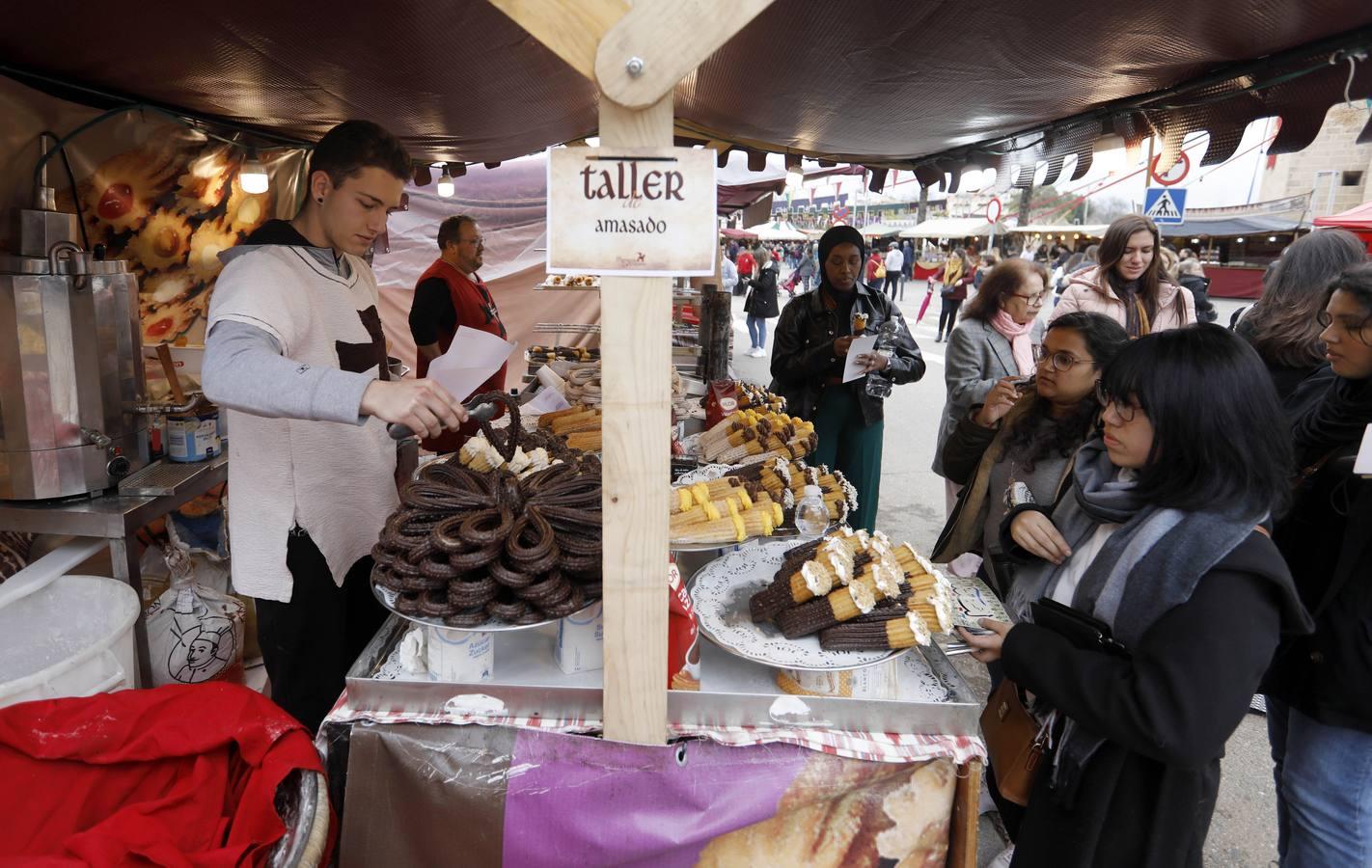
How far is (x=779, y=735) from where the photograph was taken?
5.36ft

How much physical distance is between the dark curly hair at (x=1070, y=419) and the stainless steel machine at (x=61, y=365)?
10.9 ft

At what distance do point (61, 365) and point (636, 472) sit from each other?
240 cm

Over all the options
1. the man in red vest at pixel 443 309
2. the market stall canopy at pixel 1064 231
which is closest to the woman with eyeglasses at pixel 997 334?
the man in red vest at pixel 443 309

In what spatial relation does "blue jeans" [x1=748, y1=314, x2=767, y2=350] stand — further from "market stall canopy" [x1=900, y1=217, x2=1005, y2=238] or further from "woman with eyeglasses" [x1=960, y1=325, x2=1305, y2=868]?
"market stall canopy" [x1=900, y1=217, x2=1005, y2=238]

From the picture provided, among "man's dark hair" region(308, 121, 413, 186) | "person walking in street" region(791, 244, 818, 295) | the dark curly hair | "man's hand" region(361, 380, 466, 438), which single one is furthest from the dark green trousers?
"person walking in street" region(791, 244, 818, 295)

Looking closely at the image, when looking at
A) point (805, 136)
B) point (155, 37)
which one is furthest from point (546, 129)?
point (155, 37)

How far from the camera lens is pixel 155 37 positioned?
2537mm

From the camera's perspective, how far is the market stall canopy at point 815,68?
2.32 metres

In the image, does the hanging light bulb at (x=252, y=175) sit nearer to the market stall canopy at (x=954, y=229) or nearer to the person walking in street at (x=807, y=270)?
the person walking in street at (x=807, y=270)

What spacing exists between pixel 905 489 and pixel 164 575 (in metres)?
5.51

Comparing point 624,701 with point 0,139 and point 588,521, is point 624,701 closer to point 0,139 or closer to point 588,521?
point 588,521

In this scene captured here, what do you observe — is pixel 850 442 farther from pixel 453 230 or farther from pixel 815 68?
pixel 453 230

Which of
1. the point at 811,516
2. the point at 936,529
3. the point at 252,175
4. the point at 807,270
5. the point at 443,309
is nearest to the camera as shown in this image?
the point at 811,516

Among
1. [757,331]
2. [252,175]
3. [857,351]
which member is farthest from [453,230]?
[757,331]
